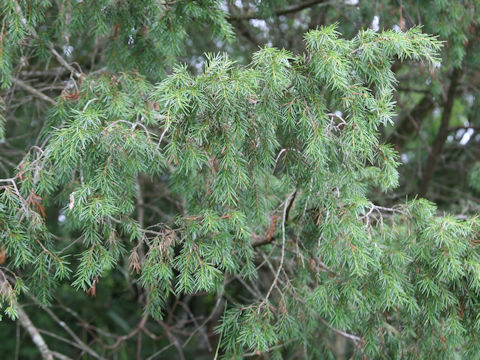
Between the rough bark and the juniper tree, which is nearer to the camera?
the juniper tree

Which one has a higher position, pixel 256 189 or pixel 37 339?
pixel 256 189

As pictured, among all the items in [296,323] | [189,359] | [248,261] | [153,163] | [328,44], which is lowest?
[189,359]

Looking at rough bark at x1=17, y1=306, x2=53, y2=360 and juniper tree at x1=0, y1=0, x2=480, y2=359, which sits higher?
juniper tree at x1=0, y1=0, x2=480, y2=359

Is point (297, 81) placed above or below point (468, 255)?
above

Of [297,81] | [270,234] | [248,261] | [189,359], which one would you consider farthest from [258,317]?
[189,359]

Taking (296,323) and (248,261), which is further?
(296,323)

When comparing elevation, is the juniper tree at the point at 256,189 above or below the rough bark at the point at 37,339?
above

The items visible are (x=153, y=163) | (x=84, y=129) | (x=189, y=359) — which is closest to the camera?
(x=84, y=129)

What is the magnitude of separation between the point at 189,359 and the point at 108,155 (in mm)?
4858

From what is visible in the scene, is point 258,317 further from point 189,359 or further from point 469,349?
point 189,359

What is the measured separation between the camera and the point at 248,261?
2.15m

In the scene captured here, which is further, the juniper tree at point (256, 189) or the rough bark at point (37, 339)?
the rough bark at point (37, 339)

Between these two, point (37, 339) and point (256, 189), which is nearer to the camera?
point (256, 189)

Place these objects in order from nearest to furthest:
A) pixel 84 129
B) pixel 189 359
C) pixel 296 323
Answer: pixel 84 129, pixel 296 323, pixel 189 359
